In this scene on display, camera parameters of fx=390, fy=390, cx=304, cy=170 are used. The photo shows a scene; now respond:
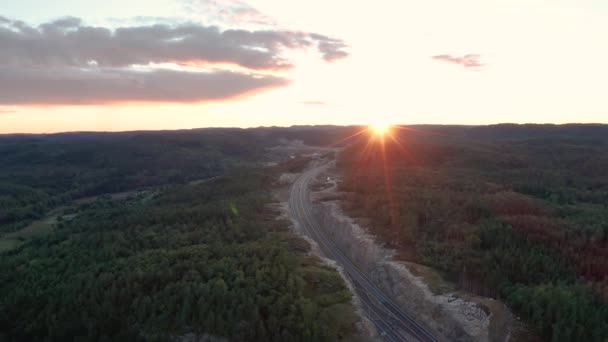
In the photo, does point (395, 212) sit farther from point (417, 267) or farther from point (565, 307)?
point (565, 307)

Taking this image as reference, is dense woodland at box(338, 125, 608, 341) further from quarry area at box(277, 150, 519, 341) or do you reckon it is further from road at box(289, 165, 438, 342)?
road at box(289, 165, 438, 342)

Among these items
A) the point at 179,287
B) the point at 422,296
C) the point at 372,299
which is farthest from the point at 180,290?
the point at 422,296

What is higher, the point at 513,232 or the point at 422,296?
the point at 513,232

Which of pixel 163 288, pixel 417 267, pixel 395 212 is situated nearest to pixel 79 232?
pixel 163 288

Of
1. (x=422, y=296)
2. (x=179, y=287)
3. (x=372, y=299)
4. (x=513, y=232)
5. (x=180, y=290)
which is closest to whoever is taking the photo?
(x=180, y=290)

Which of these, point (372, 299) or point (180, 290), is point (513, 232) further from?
point (180, 290)

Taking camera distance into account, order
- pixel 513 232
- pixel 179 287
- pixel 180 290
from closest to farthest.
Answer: pixel 180 290 < pixel 179 287 < pixel 513 232
